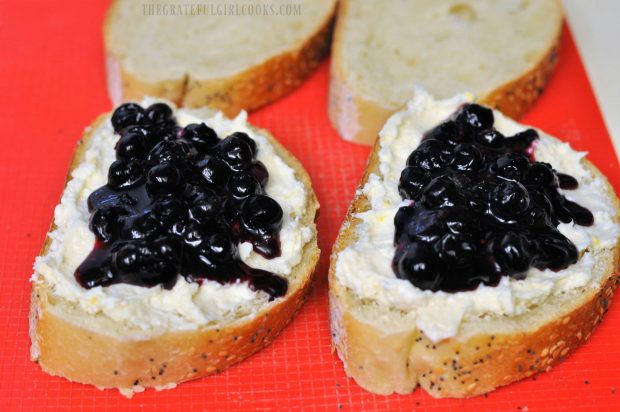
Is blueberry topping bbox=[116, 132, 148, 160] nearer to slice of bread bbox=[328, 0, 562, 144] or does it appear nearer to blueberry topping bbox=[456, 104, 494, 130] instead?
slice of bread bbox=[328, 0, 562, 144]

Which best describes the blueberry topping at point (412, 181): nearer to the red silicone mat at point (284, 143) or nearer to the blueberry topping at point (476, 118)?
the blueberry topping at point (476, 118)

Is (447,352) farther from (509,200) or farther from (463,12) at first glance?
(463,12)

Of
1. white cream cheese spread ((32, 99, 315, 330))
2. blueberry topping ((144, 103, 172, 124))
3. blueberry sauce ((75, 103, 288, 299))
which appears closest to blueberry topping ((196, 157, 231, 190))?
blueberry sauce ((75, 103, 288, 299))

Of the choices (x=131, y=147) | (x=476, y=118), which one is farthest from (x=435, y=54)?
(x=131, y=147)

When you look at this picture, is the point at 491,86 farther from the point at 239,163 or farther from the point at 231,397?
the point at 231,397

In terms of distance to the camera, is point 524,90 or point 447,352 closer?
point 447,352

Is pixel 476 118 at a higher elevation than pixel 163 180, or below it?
higher
